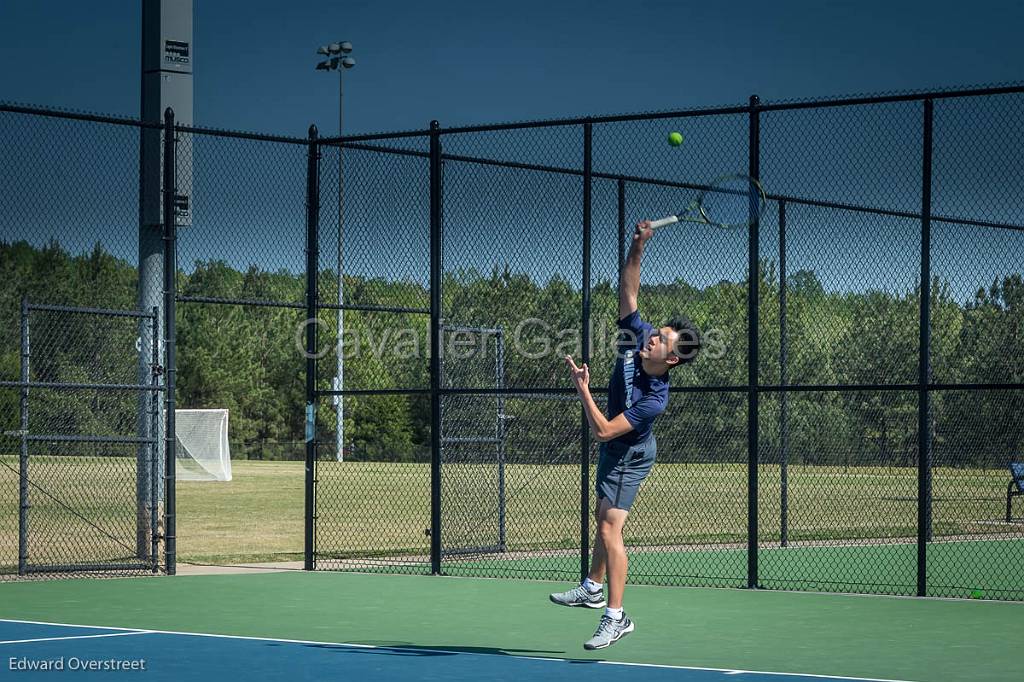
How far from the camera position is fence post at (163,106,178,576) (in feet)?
45.1

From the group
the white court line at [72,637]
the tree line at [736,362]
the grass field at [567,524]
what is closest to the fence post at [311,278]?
the grass field at [567,524]

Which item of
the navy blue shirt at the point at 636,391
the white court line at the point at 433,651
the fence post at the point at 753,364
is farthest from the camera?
the fence post at the point at 753,364

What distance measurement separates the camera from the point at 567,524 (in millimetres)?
21734

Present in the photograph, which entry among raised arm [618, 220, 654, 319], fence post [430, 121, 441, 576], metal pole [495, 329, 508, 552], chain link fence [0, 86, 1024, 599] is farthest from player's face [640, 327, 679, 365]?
metal pole [495, 329, 508, 552]

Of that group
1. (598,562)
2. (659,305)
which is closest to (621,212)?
(598,562)

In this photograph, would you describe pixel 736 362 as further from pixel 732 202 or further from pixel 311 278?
pixel 732 202

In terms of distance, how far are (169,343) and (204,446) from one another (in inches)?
865

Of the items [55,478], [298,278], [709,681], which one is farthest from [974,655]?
[298,278]

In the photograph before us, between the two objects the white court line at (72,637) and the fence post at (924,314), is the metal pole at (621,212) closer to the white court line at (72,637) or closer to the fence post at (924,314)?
the fence post at (924,314)

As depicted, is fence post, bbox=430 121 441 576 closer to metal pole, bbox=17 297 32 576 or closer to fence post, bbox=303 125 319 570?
fence post, bbox=303 125 319 570

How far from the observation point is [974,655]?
354 inches

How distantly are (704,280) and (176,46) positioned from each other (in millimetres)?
6026

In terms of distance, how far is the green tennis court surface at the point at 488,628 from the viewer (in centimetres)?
850

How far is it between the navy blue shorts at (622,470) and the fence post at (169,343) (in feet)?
20.0
